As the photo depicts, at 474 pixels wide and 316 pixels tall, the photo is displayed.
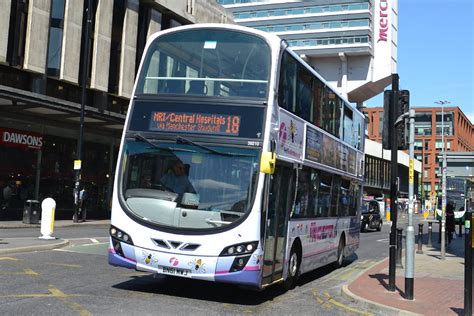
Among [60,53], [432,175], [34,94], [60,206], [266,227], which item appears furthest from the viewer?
[432,175]

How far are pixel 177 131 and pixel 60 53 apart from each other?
70.7 ft

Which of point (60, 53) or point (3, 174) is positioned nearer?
point (3, 174)

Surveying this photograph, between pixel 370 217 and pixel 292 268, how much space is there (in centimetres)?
2485

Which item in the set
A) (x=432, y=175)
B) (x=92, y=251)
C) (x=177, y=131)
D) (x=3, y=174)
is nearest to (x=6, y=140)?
(x=3, y=174)

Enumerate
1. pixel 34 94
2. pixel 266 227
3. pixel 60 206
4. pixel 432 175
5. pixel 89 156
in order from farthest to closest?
pixel 432 175 → pixel 89 156 → pixel 60 206 → pixel 34 94 → pixel 266 227

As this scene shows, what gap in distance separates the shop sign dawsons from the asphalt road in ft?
48.8

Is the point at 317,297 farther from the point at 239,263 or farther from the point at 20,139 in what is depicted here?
the point at 20,139

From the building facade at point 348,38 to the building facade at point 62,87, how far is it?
180ft

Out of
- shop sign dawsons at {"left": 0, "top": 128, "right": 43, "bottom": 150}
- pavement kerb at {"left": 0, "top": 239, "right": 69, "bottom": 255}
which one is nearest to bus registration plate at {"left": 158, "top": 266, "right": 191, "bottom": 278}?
pavement kerb at {"left": 0, "top": 239, "right": 69, "bottom": 255}

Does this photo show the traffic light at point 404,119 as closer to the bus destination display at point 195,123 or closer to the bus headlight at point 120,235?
the bus destination display at point 195,123

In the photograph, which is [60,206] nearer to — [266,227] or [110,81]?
[110,81]

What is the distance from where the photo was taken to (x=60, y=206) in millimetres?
29828

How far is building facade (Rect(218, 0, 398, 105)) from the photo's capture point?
8462 centimetres

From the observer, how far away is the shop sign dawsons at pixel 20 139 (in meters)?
25.4
